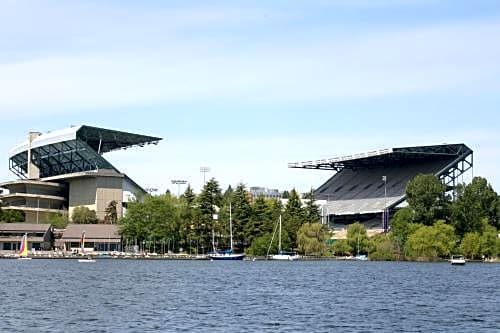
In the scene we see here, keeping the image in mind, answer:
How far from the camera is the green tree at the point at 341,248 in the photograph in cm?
15650

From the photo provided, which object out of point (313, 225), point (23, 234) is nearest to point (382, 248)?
point (313, 225)

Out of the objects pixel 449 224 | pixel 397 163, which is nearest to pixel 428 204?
pixel 449 224

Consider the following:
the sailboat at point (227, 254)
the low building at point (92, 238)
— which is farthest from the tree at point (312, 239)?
the low building at point (92, 238)

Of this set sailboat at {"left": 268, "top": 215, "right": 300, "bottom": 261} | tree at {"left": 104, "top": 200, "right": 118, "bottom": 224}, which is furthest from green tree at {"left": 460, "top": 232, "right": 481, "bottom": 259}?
tree at {"left": 104, "top": 200, "right": 118, "bottom": 224}

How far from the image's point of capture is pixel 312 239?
15300 centimetres

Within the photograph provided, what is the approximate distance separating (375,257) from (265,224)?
20640 millimetres

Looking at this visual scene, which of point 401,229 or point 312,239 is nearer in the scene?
point 401,229

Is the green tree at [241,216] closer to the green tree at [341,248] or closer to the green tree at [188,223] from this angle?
the green tree at [188,223]

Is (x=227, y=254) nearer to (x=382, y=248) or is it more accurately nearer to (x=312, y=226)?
(x=312, y=226)

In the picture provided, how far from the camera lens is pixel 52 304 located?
55.9 m

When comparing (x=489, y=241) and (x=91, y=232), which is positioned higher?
(x=91, y=232)

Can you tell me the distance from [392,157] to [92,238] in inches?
2451

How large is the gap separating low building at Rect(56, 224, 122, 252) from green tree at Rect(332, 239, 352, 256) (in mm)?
44665

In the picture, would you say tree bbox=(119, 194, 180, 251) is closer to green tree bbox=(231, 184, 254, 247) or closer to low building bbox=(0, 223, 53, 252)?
green tree bbox=(231, 184, 254, 247)
